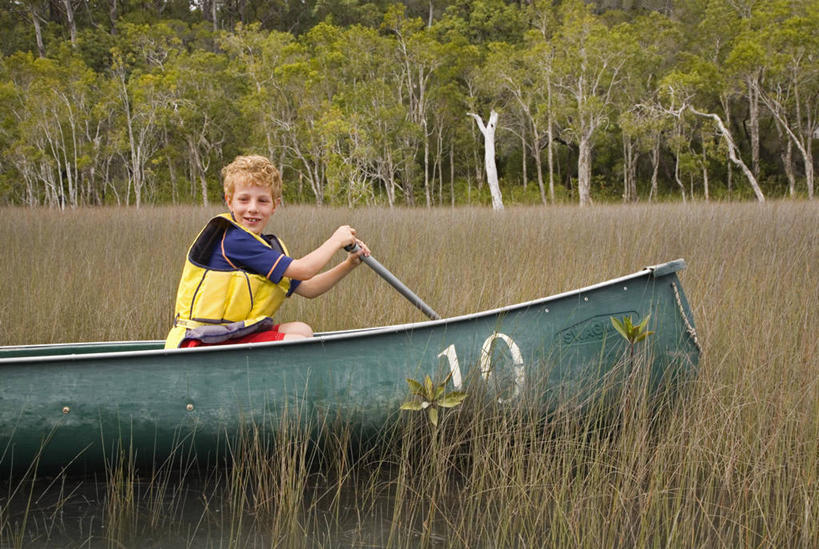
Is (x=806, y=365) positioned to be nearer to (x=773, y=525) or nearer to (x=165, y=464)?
(x=773, y=525)

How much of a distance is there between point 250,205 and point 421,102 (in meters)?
28.0

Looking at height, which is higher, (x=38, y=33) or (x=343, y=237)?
(x=38, y=33)

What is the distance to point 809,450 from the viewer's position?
2.37m

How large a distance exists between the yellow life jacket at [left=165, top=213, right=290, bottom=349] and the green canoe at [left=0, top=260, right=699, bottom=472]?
0.81 ft

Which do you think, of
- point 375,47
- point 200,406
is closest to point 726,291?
point 200,406

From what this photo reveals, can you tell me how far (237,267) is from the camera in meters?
2.87

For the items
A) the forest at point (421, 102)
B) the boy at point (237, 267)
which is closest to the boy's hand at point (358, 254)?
the boy at point (237, 267)

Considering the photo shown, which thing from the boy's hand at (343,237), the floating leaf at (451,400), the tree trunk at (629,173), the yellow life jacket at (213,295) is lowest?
the floating leaf at (451,400)

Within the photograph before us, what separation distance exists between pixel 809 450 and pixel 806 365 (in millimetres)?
690

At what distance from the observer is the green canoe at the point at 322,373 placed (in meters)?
2.62

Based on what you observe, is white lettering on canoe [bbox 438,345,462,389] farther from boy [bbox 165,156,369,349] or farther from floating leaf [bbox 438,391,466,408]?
boy [bbox 165,156,369,349]

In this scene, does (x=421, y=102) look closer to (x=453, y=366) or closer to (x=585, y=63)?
(x=585, y=63)

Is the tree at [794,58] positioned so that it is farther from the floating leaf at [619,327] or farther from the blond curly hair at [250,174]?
the blond curly hair at [250,174]

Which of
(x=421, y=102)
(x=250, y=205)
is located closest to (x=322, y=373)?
(x=250, y=205)
